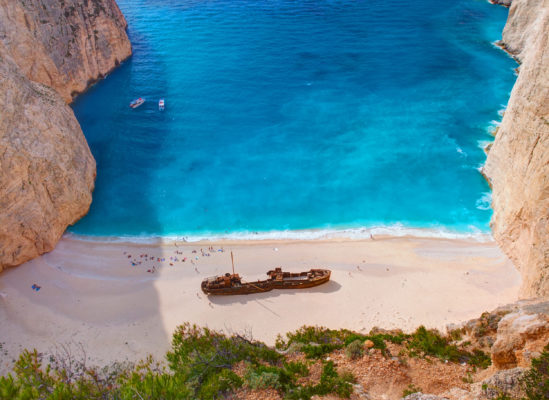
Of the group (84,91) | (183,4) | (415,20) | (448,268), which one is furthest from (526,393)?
(183,4)

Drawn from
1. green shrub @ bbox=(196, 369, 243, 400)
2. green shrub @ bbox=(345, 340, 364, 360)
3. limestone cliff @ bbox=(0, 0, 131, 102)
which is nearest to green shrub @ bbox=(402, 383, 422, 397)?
green shrub @ bbox=(345, 340, 364, 360)

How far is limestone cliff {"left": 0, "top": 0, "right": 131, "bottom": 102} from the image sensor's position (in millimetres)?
38250

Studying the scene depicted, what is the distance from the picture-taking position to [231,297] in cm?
2814

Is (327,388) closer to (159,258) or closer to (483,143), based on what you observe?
(159,258)

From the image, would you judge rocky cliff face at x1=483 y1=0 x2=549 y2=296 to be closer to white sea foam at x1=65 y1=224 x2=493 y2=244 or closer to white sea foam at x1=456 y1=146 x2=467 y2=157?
white sea foam at x1=65 y1=224 x2=493 y2=244

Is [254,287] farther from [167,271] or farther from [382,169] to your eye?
[382,169]

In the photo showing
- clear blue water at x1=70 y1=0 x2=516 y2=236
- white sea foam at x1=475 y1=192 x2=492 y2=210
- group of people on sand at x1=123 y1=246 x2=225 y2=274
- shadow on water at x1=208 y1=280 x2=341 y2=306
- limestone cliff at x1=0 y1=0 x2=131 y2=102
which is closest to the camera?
shadow on water at x1=208 y1=280 x2=341 y2=306

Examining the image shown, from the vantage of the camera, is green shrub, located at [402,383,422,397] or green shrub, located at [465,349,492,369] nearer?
green shrub, located at [402,383,422,397]

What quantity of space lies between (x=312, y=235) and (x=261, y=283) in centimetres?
788

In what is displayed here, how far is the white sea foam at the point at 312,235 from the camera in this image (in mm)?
33531

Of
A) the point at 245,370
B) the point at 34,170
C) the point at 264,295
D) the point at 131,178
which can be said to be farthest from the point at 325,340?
the point at 131,178

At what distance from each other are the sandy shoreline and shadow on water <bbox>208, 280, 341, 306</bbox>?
0.08 meters

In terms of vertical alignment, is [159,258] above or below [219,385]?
below

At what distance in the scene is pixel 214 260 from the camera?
3172 centimetres
